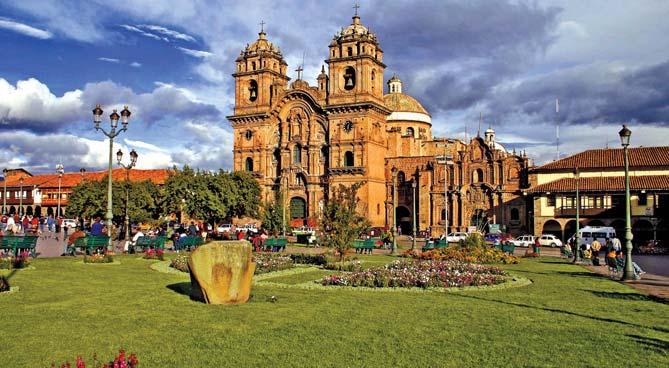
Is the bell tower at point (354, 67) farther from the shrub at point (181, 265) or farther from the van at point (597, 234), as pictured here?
the shrub at point (181, 265)

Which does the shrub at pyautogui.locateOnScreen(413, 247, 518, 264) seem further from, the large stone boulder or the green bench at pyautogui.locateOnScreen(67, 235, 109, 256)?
the large stone boulder

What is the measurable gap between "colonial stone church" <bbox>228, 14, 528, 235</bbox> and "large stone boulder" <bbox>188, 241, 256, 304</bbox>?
148 ft

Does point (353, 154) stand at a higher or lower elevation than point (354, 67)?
lower

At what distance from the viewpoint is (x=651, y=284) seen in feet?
61.8

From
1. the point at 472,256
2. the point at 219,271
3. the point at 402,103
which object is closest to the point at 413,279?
the point at 219,271

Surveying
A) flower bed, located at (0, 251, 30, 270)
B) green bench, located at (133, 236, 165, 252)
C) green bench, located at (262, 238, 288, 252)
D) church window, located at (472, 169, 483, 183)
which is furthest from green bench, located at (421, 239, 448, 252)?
church window, located at (472, 169, 483, 183)

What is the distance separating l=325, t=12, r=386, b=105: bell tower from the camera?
59.8 metres

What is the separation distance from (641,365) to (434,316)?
13.8ft

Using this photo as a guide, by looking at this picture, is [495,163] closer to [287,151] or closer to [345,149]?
[345,149]

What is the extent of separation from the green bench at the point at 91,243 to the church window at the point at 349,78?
128 feet

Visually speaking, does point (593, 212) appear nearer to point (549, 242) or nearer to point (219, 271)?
point (549, 242)

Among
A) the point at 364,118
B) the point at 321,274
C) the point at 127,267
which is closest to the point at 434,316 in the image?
the point at 321,274

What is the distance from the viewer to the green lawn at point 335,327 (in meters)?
8.77

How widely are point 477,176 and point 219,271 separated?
2083 inches
